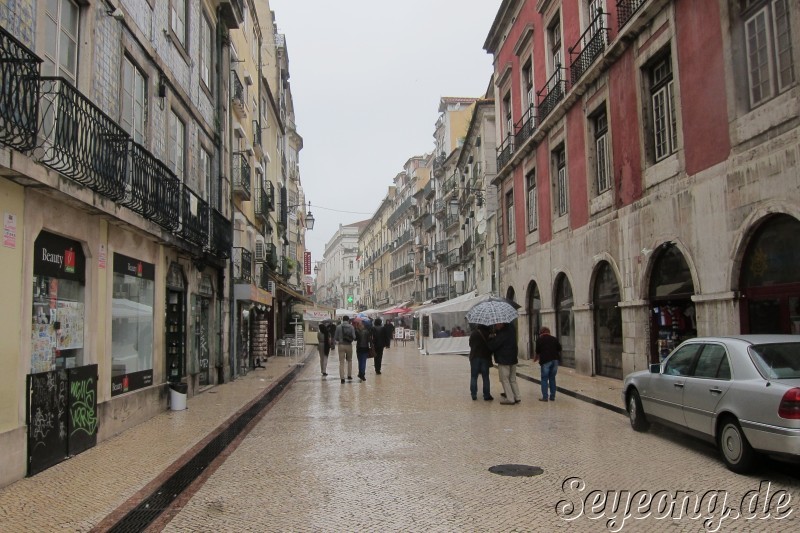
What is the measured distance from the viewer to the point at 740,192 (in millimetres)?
10273

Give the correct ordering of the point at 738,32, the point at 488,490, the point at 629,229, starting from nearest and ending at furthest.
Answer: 1. the point at 488,490
2. the point at 738,32
3. the point at 629,229

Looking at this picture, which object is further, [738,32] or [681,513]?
[738,32]

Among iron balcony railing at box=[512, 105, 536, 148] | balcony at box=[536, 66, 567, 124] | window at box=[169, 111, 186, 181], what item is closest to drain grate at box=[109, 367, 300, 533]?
window at box=[169, 111, 186, 181]

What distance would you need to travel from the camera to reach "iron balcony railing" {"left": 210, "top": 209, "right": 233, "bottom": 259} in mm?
15047

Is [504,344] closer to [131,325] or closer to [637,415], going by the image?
[637,415]

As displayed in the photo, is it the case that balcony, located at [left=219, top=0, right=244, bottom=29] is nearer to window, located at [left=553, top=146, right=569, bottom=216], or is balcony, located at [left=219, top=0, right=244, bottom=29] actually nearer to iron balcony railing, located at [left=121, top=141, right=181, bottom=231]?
iron balcony railing, located at [left=121, top=141, right=181, bottom=231]

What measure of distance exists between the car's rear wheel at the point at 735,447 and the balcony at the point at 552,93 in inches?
557

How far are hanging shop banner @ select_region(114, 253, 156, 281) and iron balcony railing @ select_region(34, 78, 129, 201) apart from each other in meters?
1.29

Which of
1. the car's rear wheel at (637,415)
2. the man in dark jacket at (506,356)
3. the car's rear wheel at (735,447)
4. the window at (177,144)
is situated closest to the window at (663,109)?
the man in dark jacket at (506,356)

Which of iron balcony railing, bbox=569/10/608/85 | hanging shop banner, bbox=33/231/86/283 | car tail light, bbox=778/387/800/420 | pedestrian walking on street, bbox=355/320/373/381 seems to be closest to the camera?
car tail light, bbox=778/387/800/420

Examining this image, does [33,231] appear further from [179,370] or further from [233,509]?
[179,370]

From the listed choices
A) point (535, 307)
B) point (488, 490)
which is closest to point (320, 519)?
point (488, 490)

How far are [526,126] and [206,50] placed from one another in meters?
11.9

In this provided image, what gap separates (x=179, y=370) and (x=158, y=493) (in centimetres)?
720
